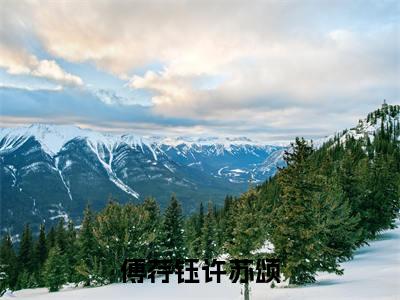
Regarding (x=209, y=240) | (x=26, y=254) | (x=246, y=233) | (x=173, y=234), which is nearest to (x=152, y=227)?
(x=173, y=234)

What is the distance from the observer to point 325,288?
2822 cm

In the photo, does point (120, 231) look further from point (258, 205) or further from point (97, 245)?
point (258, 205)

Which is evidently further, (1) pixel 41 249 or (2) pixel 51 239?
(2) pixel 51 239

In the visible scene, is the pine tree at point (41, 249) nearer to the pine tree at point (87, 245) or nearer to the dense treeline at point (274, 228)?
the dense treeline at point (274, 228)

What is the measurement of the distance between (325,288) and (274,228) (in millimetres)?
5664

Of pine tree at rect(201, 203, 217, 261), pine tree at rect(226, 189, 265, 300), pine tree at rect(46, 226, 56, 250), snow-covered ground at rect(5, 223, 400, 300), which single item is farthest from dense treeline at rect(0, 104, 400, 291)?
pine tree at rect(46, 226, 56, 250)

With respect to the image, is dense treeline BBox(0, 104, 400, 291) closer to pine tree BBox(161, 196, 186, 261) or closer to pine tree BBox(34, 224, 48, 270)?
pine tree BBox(161, 196, 186, 261)

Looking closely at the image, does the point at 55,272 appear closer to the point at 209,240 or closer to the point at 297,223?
the point at 209,240

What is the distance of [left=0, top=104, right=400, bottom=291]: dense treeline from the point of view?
29625mm

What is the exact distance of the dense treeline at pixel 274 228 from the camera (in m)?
29.6

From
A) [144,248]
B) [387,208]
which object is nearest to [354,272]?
[387,208]

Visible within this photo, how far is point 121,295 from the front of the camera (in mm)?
36125

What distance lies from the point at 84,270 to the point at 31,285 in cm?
3282

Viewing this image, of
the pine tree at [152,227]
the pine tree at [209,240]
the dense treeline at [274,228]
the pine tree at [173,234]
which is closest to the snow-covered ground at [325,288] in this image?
the dense treeline at [274,228]
